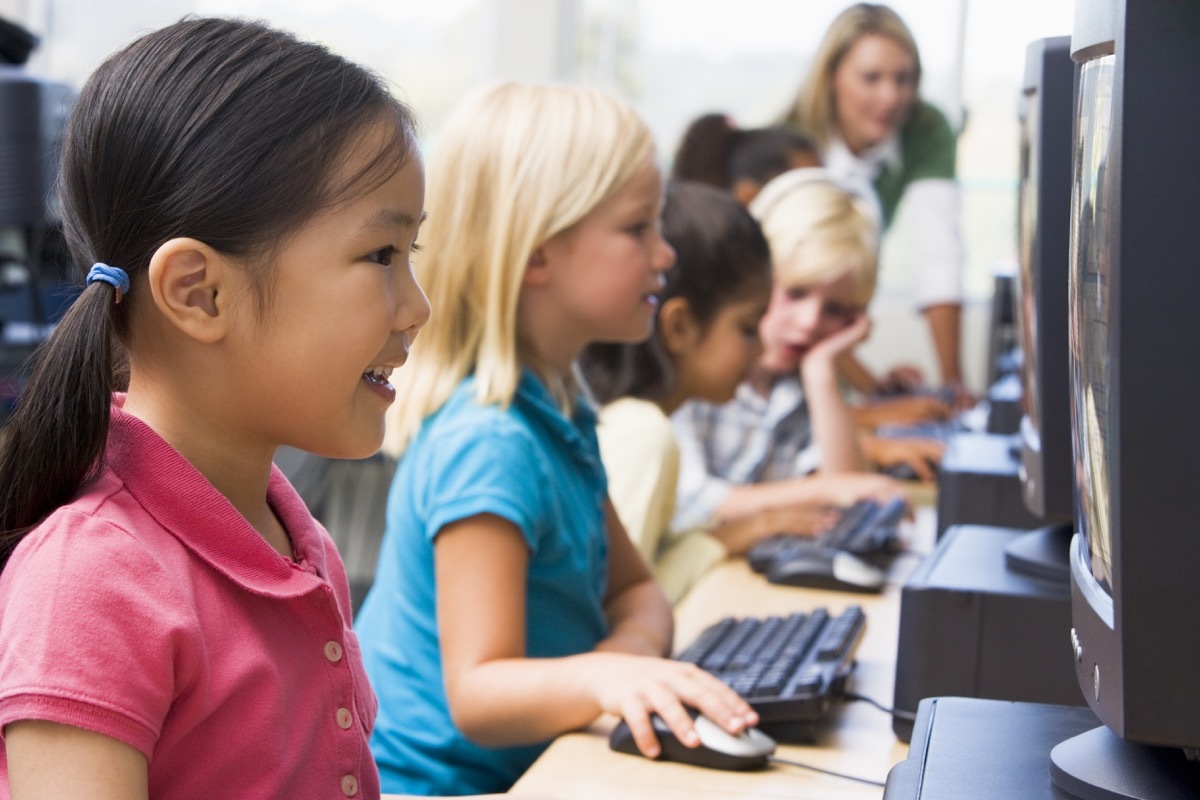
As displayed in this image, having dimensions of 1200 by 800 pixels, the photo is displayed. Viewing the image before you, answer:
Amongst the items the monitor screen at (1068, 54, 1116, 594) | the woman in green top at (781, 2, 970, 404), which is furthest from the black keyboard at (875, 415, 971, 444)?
the monitor screen at (1068, 54, 1116, 594)

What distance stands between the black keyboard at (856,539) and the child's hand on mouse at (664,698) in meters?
0.67

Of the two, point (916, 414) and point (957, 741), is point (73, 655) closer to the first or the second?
point (957, 741)

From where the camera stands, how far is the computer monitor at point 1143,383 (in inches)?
22.5

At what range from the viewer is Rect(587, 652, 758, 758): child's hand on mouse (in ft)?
3.16

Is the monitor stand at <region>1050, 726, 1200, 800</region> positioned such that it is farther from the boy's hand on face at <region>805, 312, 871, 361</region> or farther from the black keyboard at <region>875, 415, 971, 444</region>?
the black keyboard at <region>875, 415, 971, 444</region>

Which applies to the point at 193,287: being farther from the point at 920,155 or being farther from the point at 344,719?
the point at 920,155

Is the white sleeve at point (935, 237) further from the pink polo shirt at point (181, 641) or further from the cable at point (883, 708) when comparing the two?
the pink polo shirt at point (181, 641)

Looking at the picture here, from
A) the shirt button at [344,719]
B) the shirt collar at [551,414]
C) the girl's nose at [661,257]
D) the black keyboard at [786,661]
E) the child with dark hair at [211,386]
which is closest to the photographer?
the child with dark hair at [211,386]

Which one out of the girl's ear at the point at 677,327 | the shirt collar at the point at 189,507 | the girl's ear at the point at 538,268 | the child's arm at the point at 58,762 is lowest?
the girl's ear at the point at 677,327

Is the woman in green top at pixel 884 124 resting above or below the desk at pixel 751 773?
above

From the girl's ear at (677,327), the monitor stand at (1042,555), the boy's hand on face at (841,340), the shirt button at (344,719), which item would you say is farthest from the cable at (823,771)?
the boy's hand on face at (841,340)

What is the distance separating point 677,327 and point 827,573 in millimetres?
494

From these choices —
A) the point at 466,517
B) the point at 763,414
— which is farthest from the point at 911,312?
the point at 466,517

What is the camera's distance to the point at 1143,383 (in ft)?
1.92
